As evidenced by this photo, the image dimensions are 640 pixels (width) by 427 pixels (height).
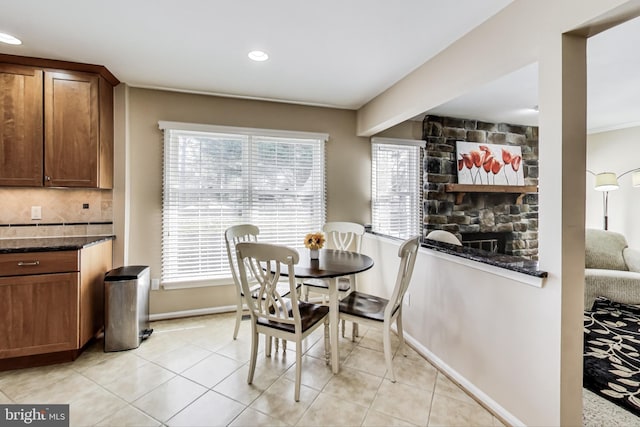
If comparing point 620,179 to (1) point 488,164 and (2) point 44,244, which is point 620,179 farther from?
(2) point 44,244

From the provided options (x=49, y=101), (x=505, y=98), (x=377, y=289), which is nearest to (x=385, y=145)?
(x=505, y=98)

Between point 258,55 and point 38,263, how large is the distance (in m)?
2.41

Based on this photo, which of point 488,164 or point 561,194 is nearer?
point 561,194

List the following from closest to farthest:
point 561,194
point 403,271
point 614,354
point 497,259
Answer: point 561,194, point 497,259, point 403,271, point 614,354

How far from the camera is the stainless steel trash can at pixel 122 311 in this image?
8.48 ft

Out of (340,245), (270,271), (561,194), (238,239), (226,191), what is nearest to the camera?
(561,194)

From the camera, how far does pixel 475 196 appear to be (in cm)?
439

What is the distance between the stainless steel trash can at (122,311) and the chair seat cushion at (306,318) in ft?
4.19

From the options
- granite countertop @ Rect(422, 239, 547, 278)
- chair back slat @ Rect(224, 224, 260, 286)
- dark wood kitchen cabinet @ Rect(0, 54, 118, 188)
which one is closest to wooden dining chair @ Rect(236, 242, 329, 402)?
chair back slat @ Rect(224, 224, 260, 286)

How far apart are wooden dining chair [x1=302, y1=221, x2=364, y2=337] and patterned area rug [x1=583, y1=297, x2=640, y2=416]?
1.83 meters

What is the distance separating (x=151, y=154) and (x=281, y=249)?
2.24 m

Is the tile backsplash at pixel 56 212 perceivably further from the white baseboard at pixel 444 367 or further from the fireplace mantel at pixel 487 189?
the fireplace mantel at pixel 487 189

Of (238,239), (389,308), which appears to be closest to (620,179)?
(389,308)

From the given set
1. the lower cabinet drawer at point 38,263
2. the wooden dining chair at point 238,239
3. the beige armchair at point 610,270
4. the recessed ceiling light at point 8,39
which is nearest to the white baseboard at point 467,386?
the wooden dining chair at point 238,239
